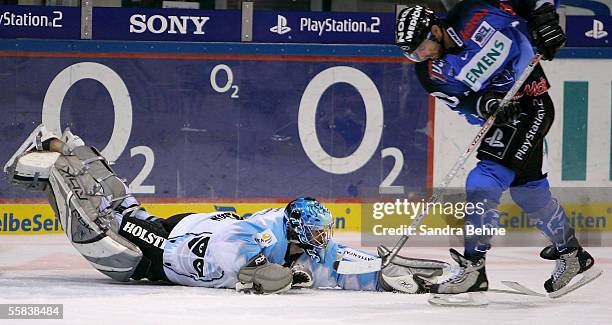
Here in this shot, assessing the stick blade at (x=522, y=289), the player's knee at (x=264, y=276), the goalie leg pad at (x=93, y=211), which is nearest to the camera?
the player's knee at (x=264, y=276)

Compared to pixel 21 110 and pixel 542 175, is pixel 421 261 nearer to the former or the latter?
pixel 542 175

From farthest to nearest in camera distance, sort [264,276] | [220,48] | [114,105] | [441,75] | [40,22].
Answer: [220,48]
[114,105]
[40,22]
[441,75]
[264,276]

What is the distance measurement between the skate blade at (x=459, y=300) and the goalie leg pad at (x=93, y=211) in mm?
1432

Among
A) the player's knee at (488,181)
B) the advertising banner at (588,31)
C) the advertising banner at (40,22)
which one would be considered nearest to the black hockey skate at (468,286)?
the player's knee at (488,181)

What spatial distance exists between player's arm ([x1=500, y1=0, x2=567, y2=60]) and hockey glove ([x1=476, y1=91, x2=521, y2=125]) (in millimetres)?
270

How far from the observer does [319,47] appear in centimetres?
862

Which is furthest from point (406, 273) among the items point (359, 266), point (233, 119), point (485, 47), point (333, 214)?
point (233, 119)

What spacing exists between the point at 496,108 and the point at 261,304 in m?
1.30

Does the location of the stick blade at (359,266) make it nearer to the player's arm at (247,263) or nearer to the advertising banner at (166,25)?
the player's arm at (247,263)

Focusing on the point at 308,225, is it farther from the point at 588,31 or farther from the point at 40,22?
the point at 588,31

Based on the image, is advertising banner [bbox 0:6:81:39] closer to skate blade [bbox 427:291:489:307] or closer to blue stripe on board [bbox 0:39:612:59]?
blue stripe on board [bbox 0:39:612:59]

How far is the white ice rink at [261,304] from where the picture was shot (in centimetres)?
480

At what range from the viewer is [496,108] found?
17.6 ft

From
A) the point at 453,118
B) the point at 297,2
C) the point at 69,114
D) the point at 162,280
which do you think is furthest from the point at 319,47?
the point at 162,280
